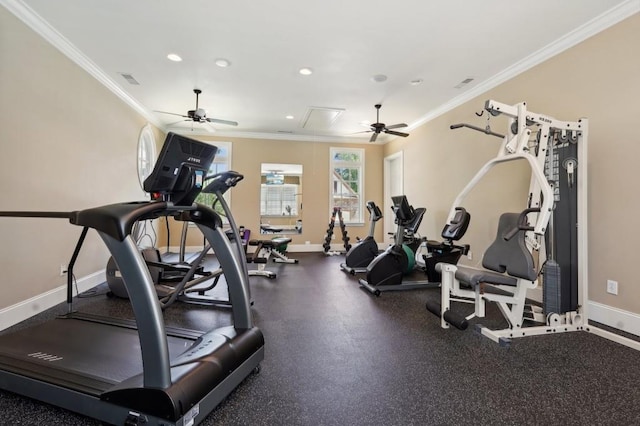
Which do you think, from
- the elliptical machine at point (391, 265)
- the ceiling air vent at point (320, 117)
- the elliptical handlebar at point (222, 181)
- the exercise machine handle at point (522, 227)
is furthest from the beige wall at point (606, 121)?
the elliptical handlebar at point (222, 181)

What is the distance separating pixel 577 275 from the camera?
257cm

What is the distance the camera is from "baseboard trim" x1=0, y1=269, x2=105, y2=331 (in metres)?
2.51

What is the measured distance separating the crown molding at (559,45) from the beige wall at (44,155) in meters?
5.17

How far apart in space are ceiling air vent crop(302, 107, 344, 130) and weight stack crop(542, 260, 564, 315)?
3968mm

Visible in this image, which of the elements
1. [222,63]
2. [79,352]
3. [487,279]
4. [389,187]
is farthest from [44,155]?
[389,187]

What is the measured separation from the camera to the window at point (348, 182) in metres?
7.45

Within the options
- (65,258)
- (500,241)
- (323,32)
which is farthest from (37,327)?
(500,241)

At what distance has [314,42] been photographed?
324 cm

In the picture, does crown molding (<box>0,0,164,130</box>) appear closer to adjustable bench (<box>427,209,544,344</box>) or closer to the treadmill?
the treadmill

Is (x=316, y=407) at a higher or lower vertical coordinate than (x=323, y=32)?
lower

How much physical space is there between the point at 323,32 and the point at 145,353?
3128 mm

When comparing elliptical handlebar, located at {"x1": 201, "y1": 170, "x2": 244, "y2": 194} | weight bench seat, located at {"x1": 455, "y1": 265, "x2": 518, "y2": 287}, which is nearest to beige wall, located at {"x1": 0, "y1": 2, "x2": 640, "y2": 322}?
weight bench seat, located at {"x1": 455, "y1": 265, "x2": 518, "y2": 287}

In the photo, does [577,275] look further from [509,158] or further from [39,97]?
[39,97]

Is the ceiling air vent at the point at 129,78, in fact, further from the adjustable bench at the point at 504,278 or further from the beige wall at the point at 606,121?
the beige wall at the point at 606,121
